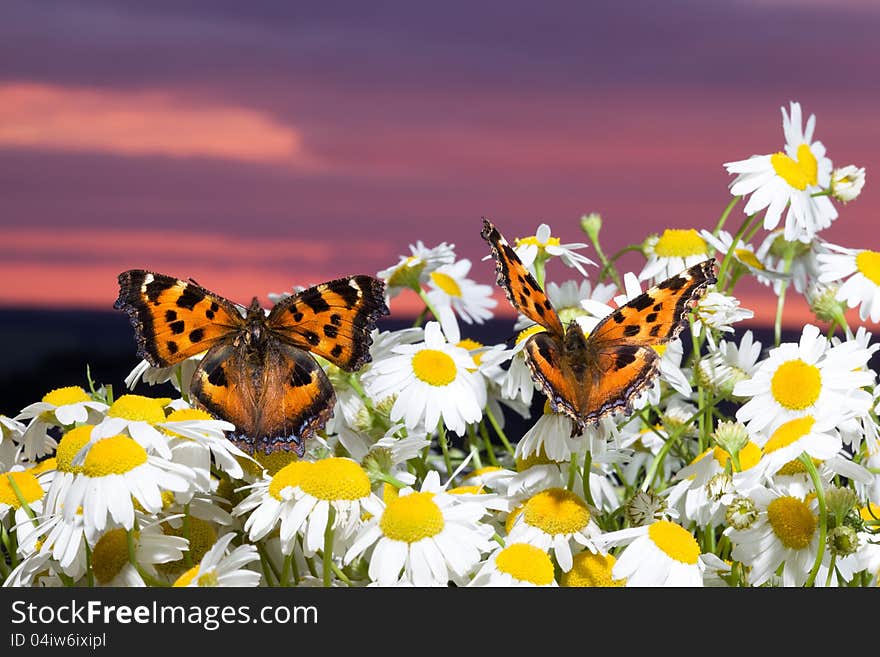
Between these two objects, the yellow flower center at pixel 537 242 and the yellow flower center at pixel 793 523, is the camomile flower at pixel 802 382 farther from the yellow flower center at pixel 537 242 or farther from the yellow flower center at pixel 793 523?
the yellow flower center at pixel 537 242

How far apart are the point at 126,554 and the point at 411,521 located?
0.30 metres

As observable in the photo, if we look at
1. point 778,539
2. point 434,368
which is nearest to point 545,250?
point 434,368

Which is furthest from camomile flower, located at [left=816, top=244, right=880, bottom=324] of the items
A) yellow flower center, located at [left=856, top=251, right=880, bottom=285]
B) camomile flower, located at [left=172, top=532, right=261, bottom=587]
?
camomile flower, located at [left=172, top=532, right=261, bottom=587]

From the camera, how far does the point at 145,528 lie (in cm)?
118

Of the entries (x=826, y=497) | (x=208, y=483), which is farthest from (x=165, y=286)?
(x=826, y=497)

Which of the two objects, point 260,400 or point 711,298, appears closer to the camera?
point 260,400

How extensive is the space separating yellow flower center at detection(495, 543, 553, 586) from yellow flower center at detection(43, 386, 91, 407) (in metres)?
0.55

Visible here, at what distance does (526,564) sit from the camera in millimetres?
1082

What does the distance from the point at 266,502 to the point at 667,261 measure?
2.47 feet

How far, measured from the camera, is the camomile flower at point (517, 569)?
42.3 inches

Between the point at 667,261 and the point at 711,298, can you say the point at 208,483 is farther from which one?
the point at 667,261
